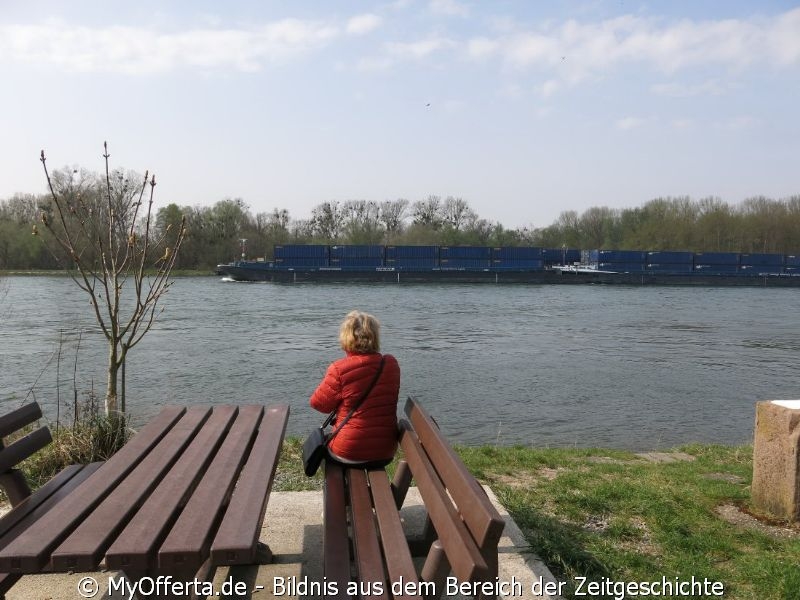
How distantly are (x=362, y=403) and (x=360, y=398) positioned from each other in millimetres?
33

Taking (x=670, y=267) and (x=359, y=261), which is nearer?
(x=359, y=261)

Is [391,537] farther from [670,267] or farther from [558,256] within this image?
[558,256]

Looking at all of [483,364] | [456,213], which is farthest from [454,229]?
[483,364]

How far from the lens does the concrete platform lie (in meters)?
2.97

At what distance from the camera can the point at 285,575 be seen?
3180mm

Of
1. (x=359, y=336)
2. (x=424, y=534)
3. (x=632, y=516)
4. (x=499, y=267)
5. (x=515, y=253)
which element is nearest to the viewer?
(x=424, y=534)

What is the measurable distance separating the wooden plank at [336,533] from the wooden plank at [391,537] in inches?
5.4

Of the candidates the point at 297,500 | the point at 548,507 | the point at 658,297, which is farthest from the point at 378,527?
the point at 658,297

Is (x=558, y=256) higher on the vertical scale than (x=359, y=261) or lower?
higher

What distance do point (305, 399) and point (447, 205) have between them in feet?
253

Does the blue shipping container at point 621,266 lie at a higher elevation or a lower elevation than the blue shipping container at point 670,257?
lower

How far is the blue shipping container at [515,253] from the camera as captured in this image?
64.2 metres

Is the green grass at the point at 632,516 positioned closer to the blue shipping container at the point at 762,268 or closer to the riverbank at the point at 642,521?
the riverbank at the point at 642,521

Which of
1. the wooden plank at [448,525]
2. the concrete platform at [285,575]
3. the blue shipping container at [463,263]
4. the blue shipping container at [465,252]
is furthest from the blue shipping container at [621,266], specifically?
the wooden plank at [448,525]
